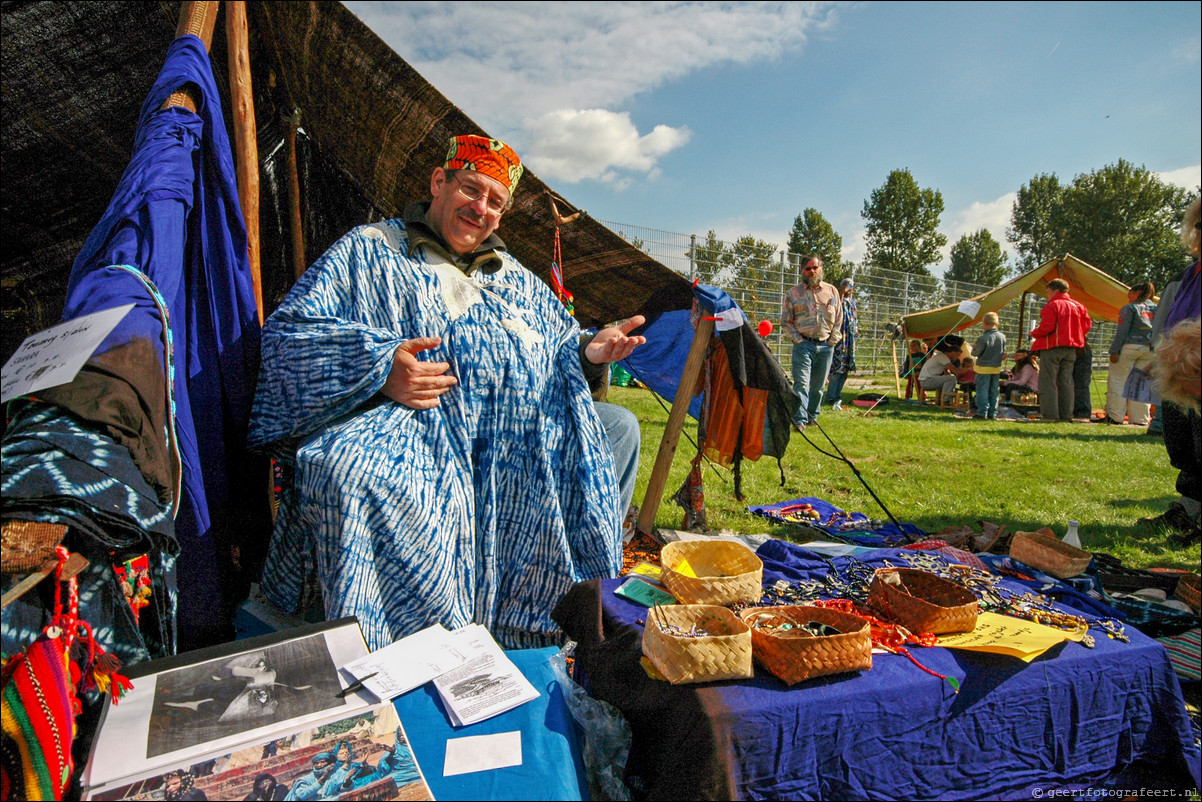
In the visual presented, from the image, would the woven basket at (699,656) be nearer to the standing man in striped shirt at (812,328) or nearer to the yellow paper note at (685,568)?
the yellow paper note at (685,568)

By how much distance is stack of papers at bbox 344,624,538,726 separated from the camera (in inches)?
48.8

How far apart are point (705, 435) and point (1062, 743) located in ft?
7.33

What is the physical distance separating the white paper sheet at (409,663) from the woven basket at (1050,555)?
7.63 feet

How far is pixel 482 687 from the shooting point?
1299 millimetres

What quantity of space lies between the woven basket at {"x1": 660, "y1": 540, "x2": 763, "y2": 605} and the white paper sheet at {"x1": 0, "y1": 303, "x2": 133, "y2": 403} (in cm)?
144

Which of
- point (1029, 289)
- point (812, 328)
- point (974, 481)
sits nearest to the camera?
point (974, 481)

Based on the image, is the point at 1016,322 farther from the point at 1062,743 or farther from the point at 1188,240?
the point at 1062,743

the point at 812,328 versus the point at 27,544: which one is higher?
the point at 812,328

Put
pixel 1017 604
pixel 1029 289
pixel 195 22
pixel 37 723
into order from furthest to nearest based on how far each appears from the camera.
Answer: pixel 1029 289
pixel 195 22
pixel 1017 604
pixel 37 723

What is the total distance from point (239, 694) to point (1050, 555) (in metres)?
2.77

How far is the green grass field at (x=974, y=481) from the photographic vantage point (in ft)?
12.8

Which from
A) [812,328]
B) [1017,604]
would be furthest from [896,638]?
[812,328]

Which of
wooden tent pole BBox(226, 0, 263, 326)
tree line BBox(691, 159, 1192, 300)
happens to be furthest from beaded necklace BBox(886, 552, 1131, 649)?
tree line BBox(691, 159, 1192, 300)

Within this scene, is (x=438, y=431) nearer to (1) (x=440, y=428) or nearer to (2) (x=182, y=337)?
(1) (x=440, y=428)
